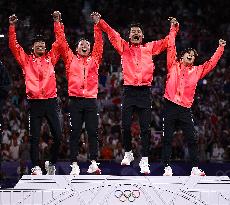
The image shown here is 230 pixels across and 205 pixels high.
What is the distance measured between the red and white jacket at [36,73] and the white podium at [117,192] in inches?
59.7

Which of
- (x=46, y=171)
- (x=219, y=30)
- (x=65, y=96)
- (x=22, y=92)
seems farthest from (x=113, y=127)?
(x=219, y=30)

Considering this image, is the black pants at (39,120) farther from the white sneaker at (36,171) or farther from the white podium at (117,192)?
the white podium at (117,192)

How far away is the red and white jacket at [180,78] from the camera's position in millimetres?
8961

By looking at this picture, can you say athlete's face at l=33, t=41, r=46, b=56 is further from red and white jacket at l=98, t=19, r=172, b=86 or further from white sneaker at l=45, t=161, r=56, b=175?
white sneaker at l=45, t=161, r=56, b=175

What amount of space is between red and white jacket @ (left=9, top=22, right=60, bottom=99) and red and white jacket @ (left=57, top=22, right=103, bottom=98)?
24 centimetres

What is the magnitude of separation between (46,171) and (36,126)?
2.22ft

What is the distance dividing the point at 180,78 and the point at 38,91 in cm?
201

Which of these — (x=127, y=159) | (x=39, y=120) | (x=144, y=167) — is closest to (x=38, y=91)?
(x=39, y=120)

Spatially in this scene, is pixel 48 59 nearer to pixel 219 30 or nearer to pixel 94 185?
pixel 94 185

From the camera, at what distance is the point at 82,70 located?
357 inches

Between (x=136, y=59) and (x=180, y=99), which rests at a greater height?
(x=136, y=59)

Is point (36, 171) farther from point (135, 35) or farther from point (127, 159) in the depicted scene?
point (135, 35)

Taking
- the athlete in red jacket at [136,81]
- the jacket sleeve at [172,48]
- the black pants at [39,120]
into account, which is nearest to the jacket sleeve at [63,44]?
the athlete in red jacket at [136,81]

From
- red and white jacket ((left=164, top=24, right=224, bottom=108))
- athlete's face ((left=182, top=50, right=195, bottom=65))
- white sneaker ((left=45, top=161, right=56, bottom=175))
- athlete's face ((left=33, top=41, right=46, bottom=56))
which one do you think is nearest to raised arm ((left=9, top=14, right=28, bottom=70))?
athlete's face ((left=33, top=41, right=46, bottom=56))
